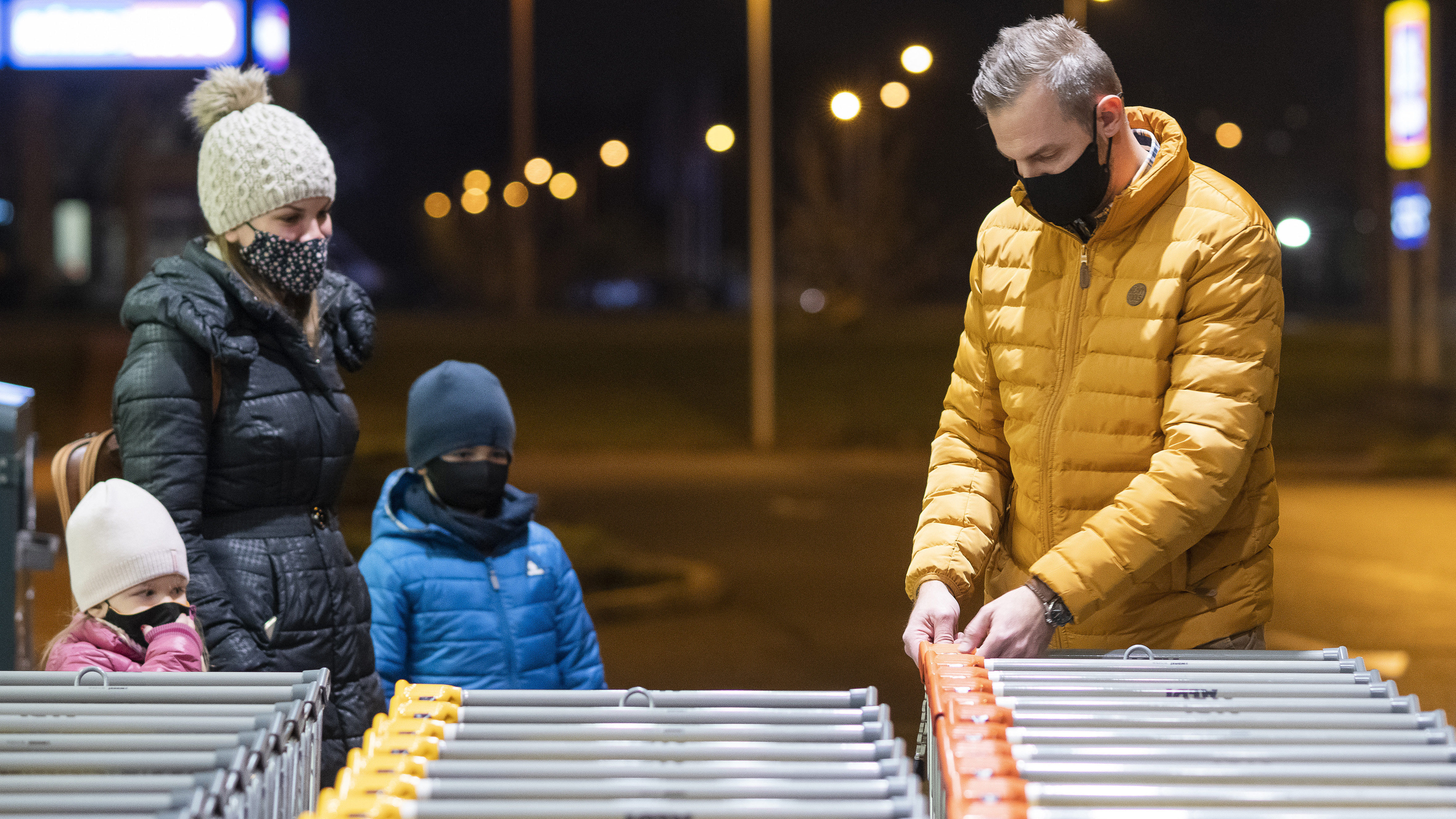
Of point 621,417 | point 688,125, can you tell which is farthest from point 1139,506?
Result: point 688,125

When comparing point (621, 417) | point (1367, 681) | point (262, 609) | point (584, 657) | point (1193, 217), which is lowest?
point (621, 417)

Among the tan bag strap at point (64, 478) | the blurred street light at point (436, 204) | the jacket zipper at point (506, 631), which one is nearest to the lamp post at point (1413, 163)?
the jacket zipper at point (506, 631)

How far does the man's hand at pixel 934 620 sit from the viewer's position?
2348mm

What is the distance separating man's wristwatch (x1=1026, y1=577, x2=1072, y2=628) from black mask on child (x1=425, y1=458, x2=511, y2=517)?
5.62ft

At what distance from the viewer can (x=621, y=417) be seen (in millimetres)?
23859

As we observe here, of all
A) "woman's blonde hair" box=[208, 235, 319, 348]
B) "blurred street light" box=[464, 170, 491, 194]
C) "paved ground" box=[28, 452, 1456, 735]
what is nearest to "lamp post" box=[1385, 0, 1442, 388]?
"paved ground" box=[28, 452, 1456, 735]

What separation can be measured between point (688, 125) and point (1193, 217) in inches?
1869

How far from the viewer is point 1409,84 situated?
64.6 ft

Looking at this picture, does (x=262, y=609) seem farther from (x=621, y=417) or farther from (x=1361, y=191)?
(x=1361, y=191)

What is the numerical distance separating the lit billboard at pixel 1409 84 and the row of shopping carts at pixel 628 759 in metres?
20.0

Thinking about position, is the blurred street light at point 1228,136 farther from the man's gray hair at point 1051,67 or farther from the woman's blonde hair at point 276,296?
the woman's blonde hair at point 276,296

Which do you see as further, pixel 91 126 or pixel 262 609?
pixel 91 126

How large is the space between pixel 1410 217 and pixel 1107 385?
771 inches

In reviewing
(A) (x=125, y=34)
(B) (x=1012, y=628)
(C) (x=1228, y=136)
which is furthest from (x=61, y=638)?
(A) (x=125, y=34)
